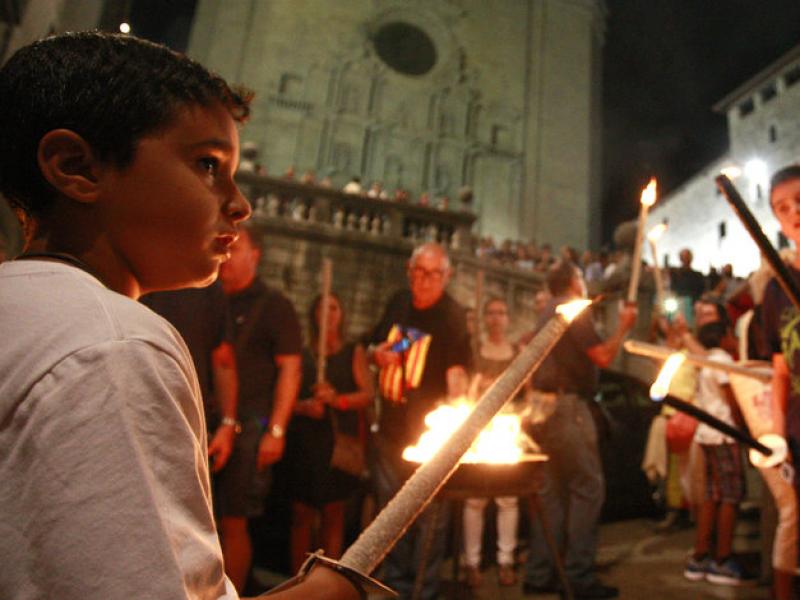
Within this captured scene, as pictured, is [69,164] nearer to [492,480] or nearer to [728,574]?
[492,480]

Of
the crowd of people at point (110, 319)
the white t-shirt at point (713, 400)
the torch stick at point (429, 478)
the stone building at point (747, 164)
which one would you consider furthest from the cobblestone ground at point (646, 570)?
the stone building at point (747, 164)

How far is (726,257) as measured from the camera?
1393 inches

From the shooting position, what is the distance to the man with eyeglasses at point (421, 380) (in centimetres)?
423

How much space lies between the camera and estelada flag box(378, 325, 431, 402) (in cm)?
431

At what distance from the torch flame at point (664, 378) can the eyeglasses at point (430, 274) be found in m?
2.55

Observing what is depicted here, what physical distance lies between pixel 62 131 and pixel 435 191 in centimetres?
2689

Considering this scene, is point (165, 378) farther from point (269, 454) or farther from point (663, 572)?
point (663, 572)

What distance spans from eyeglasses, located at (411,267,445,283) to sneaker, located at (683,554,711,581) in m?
3.45

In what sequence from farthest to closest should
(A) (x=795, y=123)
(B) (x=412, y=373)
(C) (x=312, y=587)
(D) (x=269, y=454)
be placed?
(A) (x=795, y=123) → (B) (x=412, y=373) → (D) (x=269, y=454) → (C) (x=312, y=587)

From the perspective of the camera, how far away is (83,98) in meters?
0.92

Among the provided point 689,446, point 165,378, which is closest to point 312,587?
point 165,378

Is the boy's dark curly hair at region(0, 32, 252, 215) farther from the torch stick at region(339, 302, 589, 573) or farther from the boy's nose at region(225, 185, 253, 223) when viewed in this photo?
the torch stick at region(339, 302, 589, 573)

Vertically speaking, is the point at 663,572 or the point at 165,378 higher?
the point at 165,378

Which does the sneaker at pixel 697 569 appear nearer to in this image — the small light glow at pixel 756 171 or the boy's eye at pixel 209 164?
the boy's eye at pixel 209 164
